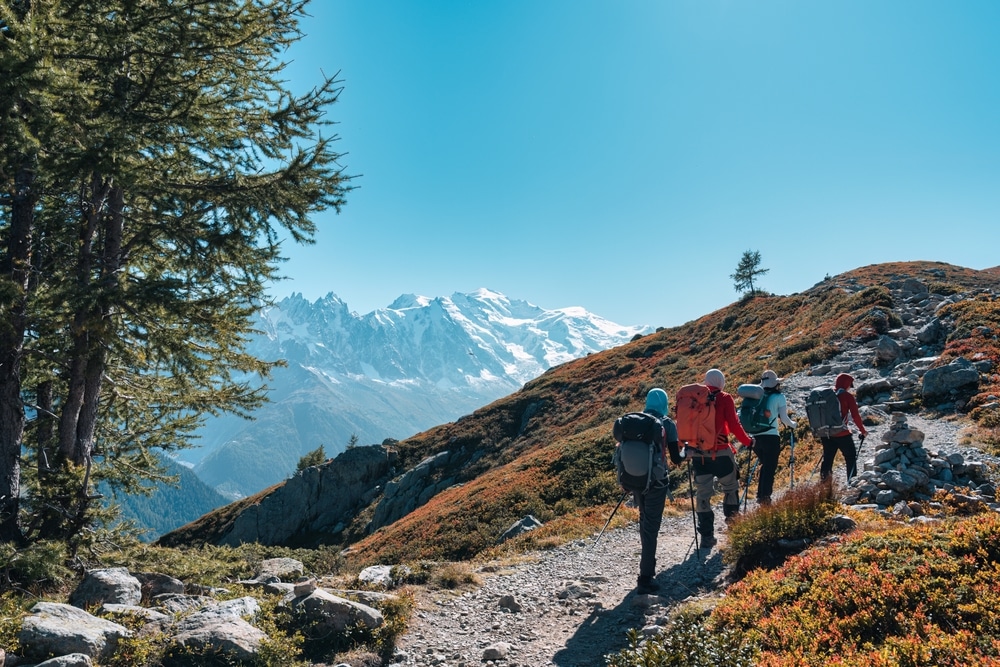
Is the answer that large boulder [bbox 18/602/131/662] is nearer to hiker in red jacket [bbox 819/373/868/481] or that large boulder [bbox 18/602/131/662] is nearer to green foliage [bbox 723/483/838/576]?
green foliage [bbox 723/483/838/576]

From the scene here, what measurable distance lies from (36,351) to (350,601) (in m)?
5.59

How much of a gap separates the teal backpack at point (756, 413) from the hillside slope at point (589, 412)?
204 inches

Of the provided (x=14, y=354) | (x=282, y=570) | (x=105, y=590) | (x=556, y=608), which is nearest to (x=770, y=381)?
(x=556, y=608)

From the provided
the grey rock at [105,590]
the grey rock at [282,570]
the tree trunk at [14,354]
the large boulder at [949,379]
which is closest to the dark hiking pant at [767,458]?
the grey rock at [282,570]

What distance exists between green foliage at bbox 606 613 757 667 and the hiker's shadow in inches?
37.8

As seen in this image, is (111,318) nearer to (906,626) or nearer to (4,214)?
(4,214)

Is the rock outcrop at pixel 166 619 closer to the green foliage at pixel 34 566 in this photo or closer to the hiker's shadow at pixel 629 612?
the green foliage at pixel 34 566

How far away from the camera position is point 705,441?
809 cm

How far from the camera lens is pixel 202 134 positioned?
697 centimetres

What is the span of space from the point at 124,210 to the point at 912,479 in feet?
47.6

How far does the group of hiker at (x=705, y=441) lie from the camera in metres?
6.78

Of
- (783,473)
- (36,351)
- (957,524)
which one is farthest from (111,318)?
(783,473)

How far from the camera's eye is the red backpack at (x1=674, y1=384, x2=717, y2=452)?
318 inches

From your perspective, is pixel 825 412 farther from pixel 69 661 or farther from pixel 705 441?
pixel 69 661
